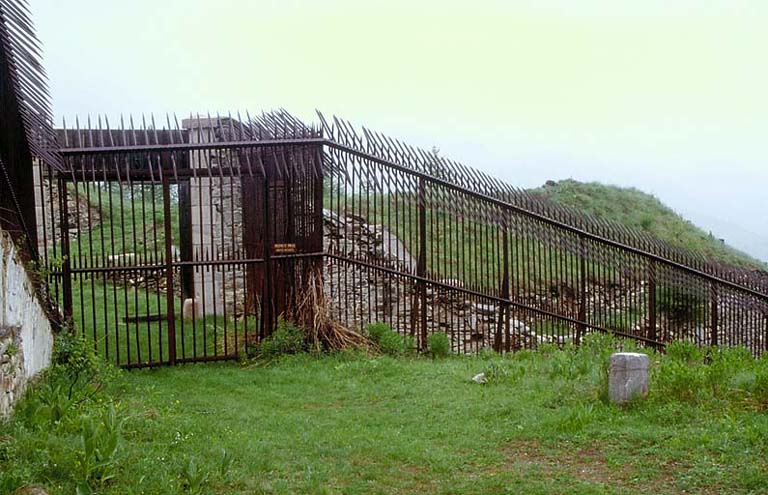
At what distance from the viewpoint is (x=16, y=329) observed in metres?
6.47

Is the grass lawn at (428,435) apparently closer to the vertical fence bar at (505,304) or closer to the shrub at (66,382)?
the shrub at (66,382)

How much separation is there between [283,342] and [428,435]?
4.25 meters

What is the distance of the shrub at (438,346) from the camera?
1109cm

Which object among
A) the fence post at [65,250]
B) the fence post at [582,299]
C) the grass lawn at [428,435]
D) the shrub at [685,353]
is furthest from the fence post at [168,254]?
the shrub at [685,353]

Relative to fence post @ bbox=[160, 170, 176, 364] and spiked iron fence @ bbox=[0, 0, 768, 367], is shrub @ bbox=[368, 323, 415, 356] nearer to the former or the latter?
spiked iron fence @ bbox=[0, 0, 768, 367]

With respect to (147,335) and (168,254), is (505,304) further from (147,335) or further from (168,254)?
(147,335)

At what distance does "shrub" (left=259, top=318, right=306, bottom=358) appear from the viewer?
35.2 ft

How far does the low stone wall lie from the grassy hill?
17673 mm

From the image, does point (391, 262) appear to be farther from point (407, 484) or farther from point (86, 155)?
point (407, 484)

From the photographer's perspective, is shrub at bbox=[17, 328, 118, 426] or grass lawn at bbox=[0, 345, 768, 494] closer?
Answer: grass lawn at bbox=[0, 345, 768, 494]

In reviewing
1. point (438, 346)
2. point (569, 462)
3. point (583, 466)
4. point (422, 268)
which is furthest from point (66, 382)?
point (422, 268)

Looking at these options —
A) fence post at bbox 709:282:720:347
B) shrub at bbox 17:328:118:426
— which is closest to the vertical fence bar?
fence post at bbox 709:282:720:347

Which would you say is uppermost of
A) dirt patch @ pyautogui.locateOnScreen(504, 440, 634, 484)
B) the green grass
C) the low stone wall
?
the low stone wall

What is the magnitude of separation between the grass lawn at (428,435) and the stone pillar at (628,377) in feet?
0.47
